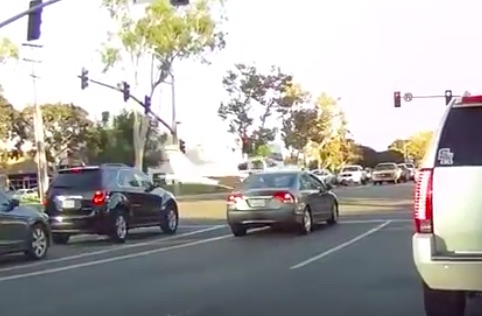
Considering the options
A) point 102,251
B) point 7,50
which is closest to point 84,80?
point 7,50

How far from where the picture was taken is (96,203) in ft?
66.5

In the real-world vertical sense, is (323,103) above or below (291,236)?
above

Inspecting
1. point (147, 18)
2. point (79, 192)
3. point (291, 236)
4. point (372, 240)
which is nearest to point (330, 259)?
point (372, 240)

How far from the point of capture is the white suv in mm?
7262

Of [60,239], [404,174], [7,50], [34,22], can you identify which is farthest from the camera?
[404,174]

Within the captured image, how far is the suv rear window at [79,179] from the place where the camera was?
20609mm

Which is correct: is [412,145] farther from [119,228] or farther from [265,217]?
[119,228]

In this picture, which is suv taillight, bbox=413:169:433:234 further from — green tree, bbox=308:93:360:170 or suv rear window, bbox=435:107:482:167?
green tree, bbox=308:93:360:170

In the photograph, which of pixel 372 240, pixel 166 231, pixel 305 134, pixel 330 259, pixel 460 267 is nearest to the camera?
pixel 460 267

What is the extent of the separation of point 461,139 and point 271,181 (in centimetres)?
1393

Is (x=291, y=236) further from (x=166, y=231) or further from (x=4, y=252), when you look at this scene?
(x=4, y=252)

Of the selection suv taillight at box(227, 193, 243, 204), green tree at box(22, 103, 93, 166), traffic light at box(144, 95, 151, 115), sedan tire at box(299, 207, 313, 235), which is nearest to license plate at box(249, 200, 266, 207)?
suv taillight at box(227, 193, 243, 204)

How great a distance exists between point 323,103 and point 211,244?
235 ft

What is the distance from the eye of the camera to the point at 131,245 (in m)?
19.8
